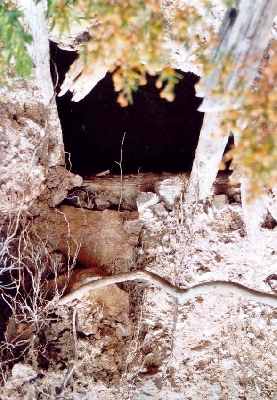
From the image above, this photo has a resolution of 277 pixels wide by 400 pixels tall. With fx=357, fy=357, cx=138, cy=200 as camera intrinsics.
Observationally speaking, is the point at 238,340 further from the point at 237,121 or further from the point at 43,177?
the point at 43,177

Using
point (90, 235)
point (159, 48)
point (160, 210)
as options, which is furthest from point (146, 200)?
point (159, 48)

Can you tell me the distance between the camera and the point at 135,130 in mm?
4090

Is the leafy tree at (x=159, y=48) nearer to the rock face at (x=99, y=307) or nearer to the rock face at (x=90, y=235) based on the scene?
the rock face at (x=90, y=235)

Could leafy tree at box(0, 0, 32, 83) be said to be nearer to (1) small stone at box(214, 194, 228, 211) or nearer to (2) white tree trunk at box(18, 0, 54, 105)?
(2) white tree trunk at box(18, 0, 54, 105)

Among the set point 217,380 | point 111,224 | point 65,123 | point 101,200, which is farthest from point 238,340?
point 65,123

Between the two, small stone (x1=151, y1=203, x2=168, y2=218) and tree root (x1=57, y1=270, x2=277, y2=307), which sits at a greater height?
small stone (x1=151, y1=203, x2=168, y2=218)

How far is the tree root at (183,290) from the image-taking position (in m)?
2.78

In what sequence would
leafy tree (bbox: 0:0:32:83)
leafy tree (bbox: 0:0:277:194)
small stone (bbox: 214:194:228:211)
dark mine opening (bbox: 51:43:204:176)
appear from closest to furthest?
leafy tree (bbox: 0:0:32:83)
leafy tree (bbox: 0:0:277:194)
small stone (bbox: 214:194:228:211)
dark mine opening (bbox: 51:43:204:176)

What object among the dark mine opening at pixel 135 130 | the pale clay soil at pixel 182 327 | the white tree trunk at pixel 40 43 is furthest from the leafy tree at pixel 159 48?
the dark mine opening at pixel 135 130

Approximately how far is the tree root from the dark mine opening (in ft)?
4.61

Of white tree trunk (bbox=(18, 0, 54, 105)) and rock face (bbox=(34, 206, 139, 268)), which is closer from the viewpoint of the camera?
white tree trunk (bbox=(18, 0, 54, 105))

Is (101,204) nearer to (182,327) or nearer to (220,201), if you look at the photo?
(220,201)

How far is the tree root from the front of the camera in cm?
278

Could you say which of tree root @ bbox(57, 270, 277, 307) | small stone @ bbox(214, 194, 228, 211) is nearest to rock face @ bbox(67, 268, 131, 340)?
tree root @ bbox(57, 270, 277, 307)
